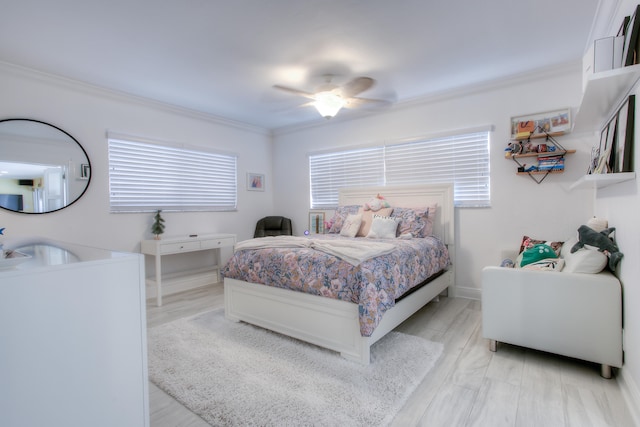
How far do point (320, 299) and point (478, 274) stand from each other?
2.23 metres

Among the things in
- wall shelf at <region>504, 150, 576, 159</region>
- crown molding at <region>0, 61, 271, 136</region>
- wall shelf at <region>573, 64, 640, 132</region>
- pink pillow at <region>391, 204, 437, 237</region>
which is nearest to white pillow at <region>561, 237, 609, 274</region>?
wall shelf at <region>573, 64, 640, 132</region>

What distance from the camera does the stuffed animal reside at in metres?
1.95

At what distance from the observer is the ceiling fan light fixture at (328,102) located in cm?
308

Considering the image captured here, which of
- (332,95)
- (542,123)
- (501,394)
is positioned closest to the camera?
(501,394)

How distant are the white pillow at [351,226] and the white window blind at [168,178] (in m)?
2.00

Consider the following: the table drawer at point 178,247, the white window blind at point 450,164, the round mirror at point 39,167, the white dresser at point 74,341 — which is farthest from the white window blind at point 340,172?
the white dresser at point 74,341

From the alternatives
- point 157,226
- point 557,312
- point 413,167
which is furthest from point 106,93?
point 557,312

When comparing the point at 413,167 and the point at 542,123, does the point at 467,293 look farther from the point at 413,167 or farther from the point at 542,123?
the point at 542,123

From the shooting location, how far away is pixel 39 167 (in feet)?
10.2

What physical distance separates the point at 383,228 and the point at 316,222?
1692 millimetres

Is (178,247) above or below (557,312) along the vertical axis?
above

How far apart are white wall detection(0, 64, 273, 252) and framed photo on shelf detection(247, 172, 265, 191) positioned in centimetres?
64

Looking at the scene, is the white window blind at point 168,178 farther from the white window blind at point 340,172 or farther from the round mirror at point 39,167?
the white window blind at point 340,172

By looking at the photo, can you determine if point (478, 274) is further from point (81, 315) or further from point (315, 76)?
point (81, 315)
